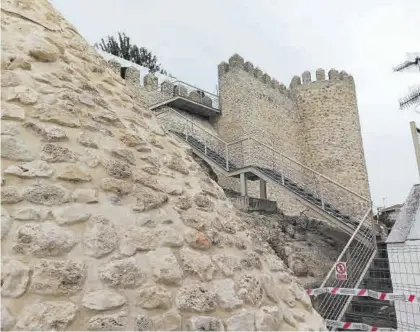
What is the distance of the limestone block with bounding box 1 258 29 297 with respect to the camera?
1507mm

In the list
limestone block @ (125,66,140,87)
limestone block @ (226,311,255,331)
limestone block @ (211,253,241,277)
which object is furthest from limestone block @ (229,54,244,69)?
limestone block @ (226,311,255,331)

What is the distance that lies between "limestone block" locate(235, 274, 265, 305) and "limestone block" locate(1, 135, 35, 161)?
4.44ft

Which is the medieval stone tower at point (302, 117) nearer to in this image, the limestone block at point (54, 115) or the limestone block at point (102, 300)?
the limestone block at point (54, 115)

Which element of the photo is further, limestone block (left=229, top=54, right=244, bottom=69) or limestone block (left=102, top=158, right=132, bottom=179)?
limestone block (left=229, top=54, right=244, bottom=69)

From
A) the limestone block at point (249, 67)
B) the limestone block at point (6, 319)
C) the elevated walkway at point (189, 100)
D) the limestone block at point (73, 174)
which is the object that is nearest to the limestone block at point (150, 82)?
the elevated walkway at point (189, 100)

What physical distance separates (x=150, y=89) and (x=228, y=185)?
14.9 feet

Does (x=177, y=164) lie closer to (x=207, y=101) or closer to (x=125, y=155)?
(x=125, y=155)

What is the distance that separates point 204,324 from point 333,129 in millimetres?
16121

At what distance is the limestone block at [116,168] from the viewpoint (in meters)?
2.17

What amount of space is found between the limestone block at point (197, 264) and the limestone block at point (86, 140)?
2.71ft

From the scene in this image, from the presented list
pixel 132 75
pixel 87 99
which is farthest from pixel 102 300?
pixel 132 75

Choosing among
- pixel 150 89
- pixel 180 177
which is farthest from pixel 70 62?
pixel 150 89

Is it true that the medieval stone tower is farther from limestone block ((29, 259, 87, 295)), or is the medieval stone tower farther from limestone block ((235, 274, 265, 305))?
limestone block ((29, 259, 87, 295))

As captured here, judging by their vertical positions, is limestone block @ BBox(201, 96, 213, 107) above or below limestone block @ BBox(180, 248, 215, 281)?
above
